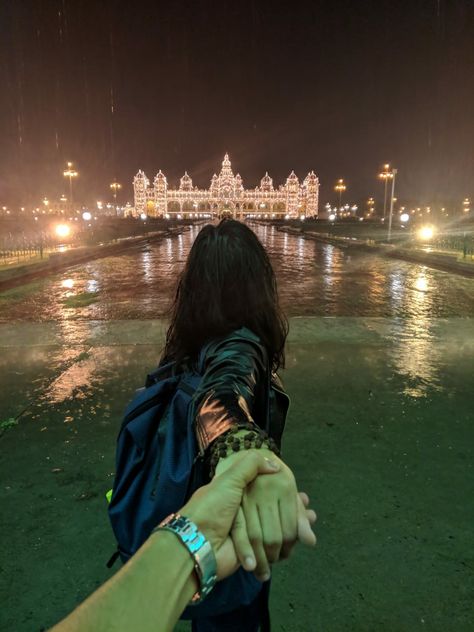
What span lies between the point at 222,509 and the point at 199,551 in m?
0.09

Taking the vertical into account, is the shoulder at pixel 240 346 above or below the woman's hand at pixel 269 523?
above

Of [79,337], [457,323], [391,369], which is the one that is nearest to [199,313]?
[391,369]

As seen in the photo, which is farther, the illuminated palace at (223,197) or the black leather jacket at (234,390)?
the illuminated palace at (223,197)

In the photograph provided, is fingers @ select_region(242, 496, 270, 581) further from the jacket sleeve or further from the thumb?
the jacket sleeve

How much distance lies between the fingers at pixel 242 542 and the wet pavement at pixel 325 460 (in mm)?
1763

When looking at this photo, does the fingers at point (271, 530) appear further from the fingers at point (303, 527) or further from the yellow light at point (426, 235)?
the yellow light at point (426, 235)

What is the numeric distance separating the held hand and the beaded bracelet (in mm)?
115

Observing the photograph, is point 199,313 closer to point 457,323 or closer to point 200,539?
point 200,539

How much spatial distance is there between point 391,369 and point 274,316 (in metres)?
4.88

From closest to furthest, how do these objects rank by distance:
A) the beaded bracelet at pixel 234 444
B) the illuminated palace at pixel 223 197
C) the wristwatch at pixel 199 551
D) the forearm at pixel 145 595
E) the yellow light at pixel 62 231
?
the forearm at pixel 145 595 → the wristwatch at pixel 199 551 → the beaded bracelet at pixel 234 444 → the yellow light at pixel 62 231 → the illuminated palace at pixel 223 197

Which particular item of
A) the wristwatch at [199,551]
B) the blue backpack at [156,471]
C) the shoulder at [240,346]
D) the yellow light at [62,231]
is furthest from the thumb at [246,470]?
the yellow light at [62,231]

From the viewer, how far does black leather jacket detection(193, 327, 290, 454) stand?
127 cm

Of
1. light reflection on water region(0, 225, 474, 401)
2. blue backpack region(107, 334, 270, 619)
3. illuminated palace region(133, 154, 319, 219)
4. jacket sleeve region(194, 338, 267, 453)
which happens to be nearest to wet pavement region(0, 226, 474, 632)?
light reflection on water region(0, 225, 474, 401)

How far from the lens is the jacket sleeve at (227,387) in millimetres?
1264
